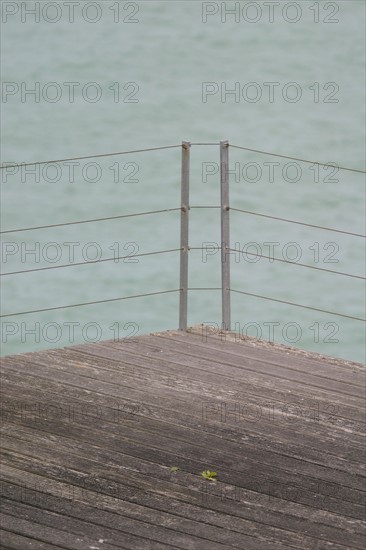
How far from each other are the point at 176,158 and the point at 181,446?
15.0 meters

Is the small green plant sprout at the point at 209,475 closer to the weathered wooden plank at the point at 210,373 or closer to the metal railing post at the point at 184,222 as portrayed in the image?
the weathered wooden plank at the point at 210,373

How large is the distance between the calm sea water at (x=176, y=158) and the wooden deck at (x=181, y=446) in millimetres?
6940

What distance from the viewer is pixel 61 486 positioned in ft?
15.6

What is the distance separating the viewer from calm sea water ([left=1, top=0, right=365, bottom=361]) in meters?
16.5

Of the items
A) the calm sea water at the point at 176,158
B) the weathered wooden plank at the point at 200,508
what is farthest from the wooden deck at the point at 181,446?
the calm sea water at the point at 176,158

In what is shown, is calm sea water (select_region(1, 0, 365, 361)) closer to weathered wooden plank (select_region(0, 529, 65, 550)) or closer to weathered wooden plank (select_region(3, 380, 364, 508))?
weathered wooden plank (select_region(3, 380, 364, 508))

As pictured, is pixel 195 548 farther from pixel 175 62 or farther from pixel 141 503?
pixel 175 62

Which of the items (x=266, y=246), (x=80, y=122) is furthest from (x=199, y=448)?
(x=80, y=122)

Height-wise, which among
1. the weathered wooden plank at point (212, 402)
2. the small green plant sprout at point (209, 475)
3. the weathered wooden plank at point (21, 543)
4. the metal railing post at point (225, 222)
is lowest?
the weathered wooden plank at point (21, 543)

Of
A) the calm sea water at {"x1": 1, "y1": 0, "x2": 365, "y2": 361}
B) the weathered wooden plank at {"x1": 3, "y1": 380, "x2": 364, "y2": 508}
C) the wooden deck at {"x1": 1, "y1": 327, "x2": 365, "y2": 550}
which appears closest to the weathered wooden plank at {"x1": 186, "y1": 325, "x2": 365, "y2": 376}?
the wooden deck at {"x1": 1, "y1": 327, "x2": 365, "y2": 550}

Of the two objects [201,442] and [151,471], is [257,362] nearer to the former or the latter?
[201,442]

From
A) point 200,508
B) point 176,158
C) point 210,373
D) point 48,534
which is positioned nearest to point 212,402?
point 210,373

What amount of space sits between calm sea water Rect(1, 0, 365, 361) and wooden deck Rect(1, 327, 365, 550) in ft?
22.8

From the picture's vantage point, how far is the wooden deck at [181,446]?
14.7 ft
